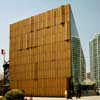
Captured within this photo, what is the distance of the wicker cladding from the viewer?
32.8m

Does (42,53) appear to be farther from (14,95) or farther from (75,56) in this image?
(14,95)

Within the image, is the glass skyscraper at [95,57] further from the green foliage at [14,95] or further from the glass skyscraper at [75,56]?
the green foliage at [14,95]

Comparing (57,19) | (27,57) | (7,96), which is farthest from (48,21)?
(7,96)

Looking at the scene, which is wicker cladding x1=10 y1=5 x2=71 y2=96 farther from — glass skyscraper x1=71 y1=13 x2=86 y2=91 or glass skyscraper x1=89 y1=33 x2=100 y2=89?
glass skyscraper x1=89 y1=33 x2=100 y2=89

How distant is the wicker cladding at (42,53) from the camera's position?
32750 mm

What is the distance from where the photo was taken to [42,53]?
3556 cm

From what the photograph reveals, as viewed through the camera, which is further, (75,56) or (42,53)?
(75,56)

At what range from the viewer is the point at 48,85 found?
34438mm

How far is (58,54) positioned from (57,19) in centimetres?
533

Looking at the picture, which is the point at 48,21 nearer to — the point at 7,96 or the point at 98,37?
the point at 7,96

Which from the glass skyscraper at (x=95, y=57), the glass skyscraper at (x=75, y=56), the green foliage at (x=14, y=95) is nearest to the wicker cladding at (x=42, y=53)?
the glass skyscraper at (x=75, y=56)

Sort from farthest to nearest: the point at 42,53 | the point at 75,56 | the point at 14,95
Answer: the point at 75,56 → the point at 42,53 → the point at 14,95

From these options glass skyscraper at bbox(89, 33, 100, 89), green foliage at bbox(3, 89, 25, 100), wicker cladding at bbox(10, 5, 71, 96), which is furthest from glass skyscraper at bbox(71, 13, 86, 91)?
glass skyscraper at bbox(89, 33, 100, 89)

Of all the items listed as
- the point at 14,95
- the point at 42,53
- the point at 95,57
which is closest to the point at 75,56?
the point at 42,53
